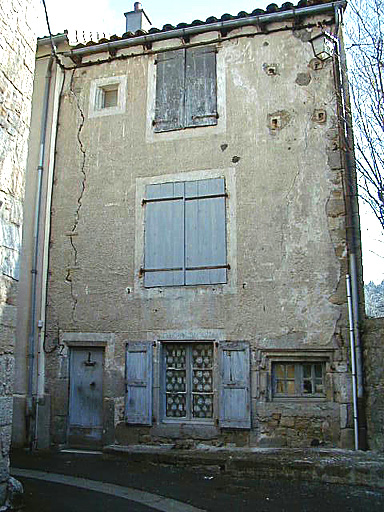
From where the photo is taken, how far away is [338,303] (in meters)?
7.48

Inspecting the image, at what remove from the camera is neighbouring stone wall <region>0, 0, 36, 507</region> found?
4.50 metres

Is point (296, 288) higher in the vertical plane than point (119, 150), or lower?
lower

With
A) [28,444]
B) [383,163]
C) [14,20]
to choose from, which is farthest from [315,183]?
[28,444]

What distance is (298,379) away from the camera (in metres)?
7.64

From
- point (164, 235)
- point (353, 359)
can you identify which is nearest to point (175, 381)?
point (164, 235)

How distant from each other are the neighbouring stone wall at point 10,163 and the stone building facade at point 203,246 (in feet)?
11.8

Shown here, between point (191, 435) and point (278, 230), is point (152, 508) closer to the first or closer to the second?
point (191, 435)

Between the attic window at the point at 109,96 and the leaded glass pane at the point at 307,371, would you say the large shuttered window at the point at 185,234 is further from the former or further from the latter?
the attic window at the point at 109,96

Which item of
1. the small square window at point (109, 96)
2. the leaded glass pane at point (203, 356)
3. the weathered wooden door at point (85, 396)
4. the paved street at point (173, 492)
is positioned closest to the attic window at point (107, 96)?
the small square window at point (109, 96)

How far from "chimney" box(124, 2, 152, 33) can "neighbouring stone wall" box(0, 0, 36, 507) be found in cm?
527

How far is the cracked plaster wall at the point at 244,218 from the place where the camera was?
7.59 m

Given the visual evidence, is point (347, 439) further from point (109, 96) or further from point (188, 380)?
point (109, 96)

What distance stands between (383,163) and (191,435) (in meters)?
4.42

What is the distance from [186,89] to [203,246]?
2.59m
